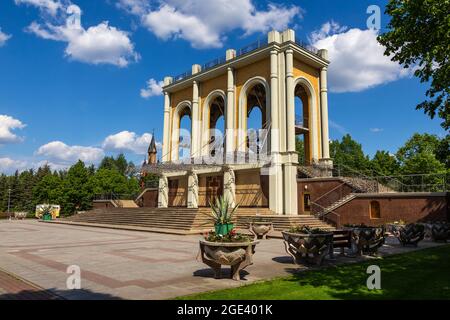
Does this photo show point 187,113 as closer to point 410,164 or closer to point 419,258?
point 410,164

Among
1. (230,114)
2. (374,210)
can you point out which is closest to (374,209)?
(374,210)

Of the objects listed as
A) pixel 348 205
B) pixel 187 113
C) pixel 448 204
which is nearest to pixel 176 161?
pixel 187 113

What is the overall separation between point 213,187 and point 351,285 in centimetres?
2748

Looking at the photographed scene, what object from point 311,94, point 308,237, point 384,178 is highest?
point 311,94

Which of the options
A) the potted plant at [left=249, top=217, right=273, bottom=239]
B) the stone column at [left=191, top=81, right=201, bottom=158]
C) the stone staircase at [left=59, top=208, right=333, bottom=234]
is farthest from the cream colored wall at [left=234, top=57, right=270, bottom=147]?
the potted plant at [left=249, top=217, right=273, bottom=239]

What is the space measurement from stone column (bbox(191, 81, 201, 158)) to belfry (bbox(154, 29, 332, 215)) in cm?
10

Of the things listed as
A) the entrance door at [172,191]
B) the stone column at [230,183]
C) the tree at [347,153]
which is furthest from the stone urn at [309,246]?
the tree at [347,153]

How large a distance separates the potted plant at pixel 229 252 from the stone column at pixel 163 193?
32.7 meters

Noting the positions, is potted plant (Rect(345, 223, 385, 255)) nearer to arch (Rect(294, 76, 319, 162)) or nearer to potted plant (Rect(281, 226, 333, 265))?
potted plant (Rect(281, 226, 333, 265))

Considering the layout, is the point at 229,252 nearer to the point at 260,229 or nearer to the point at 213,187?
the point at 260,229

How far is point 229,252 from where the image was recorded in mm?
7352
